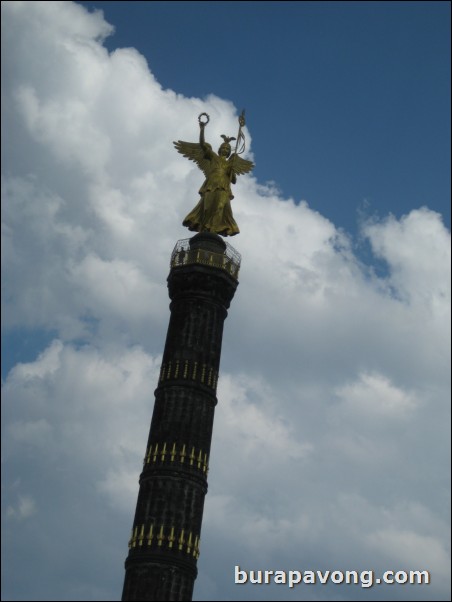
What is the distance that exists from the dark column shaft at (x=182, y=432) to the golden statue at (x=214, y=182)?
1.58 m

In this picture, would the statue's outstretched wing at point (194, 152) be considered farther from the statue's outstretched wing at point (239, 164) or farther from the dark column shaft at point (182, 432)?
the dark column shaft at point (182, 432)

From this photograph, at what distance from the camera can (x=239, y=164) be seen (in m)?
61.6

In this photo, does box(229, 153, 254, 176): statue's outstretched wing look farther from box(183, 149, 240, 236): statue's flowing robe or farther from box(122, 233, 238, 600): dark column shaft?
box(122, 233, 238, 600): dark column shaft

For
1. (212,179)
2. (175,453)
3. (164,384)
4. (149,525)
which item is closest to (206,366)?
(164,384)

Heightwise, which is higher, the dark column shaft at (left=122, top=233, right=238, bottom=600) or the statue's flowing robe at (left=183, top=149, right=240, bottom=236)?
the statue's flowing robe at (left=183, top=149, right=240, bottom=236)

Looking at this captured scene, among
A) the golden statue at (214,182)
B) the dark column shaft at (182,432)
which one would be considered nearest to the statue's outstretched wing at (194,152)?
the golden statue at (214,182)

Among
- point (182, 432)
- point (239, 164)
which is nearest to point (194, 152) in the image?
point (239, 164)

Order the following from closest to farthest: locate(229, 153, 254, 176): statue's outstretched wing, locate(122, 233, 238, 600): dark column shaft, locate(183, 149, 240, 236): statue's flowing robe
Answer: locate(122, 233, 238, 600): dark column shaft
locate(183, 149, 240, 236): statue's flowing robe
locate(229, 153, 254, 176): statue's outstretched wing

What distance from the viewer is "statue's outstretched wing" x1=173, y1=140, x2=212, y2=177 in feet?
201

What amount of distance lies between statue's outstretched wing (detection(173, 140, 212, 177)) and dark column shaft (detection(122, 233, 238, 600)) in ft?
20.9

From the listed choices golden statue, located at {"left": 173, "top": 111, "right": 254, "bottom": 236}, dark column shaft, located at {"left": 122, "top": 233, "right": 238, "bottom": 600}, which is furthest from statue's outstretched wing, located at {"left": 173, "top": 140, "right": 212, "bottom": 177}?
dark column shaft, located at {"left": 122, "top": 233, "right": 238, "bottom": 600}

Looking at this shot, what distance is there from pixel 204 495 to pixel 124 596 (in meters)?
7.37

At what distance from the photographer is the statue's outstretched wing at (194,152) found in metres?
61.4

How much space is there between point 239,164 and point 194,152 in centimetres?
344
